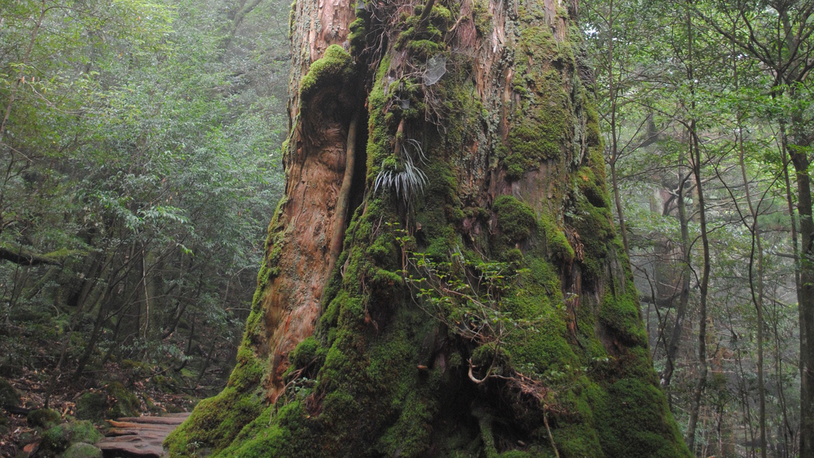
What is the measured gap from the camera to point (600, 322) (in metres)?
4.03

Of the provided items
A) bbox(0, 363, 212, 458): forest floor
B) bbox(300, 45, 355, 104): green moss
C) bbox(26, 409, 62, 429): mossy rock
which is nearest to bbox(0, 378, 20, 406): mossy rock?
bbox(0, 363, 212, 458): forest floor

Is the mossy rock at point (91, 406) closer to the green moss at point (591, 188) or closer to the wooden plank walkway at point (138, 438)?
the wooden plank walkway at point (138, 438)

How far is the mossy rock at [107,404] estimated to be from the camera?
7277 millimetres

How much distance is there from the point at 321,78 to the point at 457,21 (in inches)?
60.3

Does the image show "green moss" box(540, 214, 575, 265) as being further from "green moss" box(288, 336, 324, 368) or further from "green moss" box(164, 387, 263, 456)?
"green moss" box(164, 387, 263, 456)

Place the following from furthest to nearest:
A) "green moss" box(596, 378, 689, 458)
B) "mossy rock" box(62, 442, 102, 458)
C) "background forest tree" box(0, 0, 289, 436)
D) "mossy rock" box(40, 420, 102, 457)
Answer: "background forest tree" box(0, 0, 289, 436) → "mossy rock" box(40, 420, 102, 457) → "mossy rock" box(62, 442, 102, 458) → "green moss" box(596, 378, 689, 458)

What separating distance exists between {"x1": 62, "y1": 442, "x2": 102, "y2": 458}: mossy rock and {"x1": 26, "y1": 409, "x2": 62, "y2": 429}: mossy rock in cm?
164

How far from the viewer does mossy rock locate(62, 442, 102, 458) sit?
5.02m

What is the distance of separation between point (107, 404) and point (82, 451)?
290 centimetres

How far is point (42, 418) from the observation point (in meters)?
6.35

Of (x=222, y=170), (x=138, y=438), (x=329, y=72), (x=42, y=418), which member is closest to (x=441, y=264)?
(x=329, y=72)

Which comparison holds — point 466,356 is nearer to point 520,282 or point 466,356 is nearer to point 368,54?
point 520,282

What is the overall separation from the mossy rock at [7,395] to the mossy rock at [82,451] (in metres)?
2.52

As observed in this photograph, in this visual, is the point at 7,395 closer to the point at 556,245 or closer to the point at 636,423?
the point at 556,245
